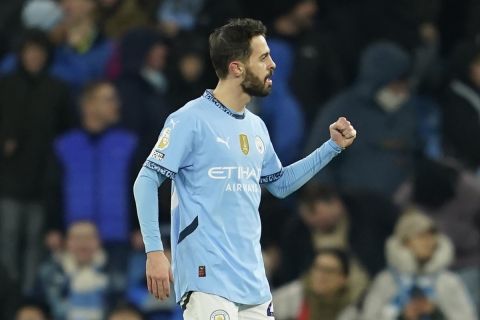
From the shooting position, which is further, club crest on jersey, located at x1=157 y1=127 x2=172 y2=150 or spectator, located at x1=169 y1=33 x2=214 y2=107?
spectator, located at x1=169 y1=33 x2=214 y2=107

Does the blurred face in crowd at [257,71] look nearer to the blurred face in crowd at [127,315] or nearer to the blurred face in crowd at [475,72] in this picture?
the blurred face in crowd at [127,315]

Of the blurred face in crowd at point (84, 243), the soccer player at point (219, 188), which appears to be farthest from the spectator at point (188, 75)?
the soccer player at point (219, 188)

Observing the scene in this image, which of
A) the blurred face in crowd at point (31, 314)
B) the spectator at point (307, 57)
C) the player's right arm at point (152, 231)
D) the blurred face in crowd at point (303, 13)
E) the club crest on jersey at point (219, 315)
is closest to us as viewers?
the player's right arm at point (152, 231)

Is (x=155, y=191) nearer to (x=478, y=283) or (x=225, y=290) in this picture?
(x=225, y=290)

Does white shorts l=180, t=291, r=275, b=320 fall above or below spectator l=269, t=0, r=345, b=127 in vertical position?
below

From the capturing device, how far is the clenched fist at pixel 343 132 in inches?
294

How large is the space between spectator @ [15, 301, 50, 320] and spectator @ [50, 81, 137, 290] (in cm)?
60

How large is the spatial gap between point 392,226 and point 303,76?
1818 mm

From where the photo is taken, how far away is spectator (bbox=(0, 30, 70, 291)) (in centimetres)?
1286

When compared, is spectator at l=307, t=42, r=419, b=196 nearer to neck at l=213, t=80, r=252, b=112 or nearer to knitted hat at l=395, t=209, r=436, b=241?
knitted hat at l=395, t=209, r=436, b=241

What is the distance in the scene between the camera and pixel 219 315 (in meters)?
7.14

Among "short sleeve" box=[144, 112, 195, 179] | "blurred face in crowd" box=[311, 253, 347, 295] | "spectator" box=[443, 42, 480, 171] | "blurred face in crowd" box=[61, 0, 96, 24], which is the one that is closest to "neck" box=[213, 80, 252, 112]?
"short sleeve" box=[144, 112, 195, 179]

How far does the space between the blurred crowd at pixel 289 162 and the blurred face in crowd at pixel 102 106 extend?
0.01 meters

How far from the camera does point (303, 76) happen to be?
13180 mm
